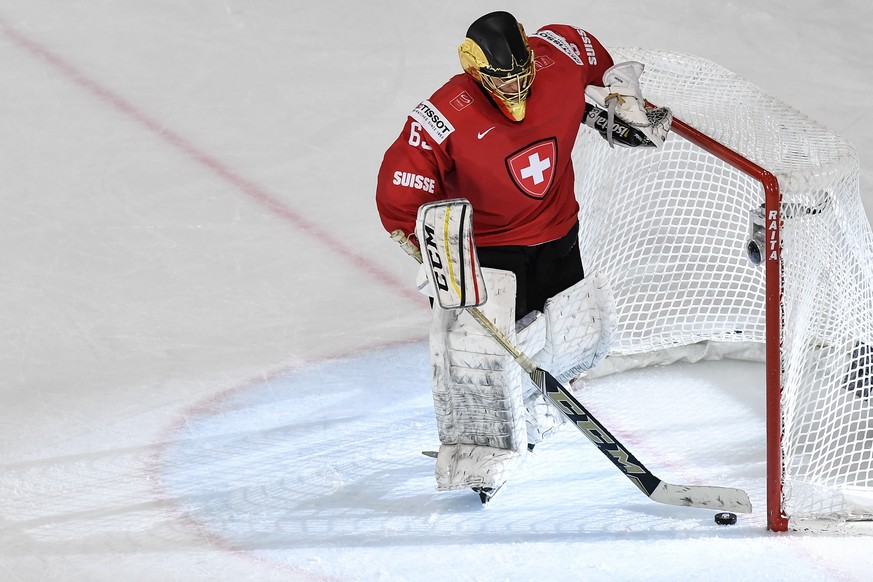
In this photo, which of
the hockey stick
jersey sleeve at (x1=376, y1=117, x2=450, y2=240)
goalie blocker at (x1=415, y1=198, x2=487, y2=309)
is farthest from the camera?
the hockey stick

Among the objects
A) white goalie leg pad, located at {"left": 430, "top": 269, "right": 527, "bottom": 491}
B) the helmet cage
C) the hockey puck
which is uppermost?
the helmet cage

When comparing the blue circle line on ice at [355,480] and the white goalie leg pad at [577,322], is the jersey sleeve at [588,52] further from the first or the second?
the blue circle line on ice at [355,480]

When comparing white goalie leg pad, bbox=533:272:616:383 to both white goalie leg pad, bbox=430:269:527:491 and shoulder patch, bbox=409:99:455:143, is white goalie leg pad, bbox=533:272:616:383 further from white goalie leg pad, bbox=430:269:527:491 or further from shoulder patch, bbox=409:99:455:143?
shoulder patch, bbox=409:99:455:143

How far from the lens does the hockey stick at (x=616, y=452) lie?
2926mm

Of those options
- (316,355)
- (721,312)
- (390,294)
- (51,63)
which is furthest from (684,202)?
(51,63)

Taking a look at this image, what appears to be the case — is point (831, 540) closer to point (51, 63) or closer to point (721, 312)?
point (721, 312)

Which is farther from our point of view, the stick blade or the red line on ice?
the red line on ice

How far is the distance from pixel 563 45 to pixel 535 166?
0.33 m

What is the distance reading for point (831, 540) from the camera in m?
2.96

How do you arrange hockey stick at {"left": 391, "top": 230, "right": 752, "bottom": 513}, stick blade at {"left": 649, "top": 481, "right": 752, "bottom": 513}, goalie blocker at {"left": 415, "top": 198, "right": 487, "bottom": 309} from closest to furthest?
goalie blocker at {"left": 415, "top": 198, "right": 487, "bottom": 309}, hockey stick at {"left": 391, "top": 230, "right": 752, "bottom": 513}, stick blade at {"left": 649, "top": 481, "right": 752, "bottom": 513}

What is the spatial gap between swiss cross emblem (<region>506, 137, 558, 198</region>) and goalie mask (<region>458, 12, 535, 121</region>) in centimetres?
10

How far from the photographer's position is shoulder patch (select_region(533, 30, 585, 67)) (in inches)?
119

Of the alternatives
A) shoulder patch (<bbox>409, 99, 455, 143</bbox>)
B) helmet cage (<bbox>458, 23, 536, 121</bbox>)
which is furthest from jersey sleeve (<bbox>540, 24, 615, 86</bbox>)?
shoulder patch (<bbox>409, 99, 455, 143</bbox>)

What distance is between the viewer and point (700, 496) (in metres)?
3.04
